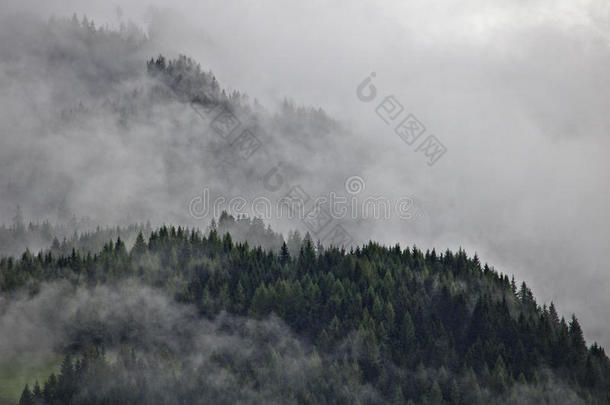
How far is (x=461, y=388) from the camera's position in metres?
191

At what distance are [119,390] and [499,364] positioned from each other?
10710cm

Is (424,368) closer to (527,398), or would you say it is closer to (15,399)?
(527,398)

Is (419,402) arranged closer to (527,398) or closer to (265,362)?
(527,398)

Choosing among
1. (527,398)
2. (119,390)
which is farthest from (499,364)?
(119,390)

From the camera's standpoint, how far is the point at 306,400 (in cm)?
17962

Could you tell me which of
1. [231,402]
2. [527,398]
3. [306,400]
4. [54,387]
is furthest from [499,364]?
[54,387]

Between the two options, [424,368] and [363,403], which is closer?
[363,403]

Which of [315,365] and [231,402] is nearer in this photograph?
[231,402]

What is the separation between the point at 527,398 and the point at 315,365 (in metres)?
59.8

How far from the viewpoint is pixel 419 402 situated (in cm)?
18762

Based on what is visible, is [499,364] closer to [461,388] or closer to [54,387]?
[461,388]

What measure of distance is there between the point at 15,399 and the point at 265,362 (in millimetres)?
67449

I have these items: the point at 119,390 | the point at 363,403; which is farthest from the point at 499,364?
the point at 119,390

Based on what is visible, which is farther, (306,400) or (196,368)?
(196,368)
